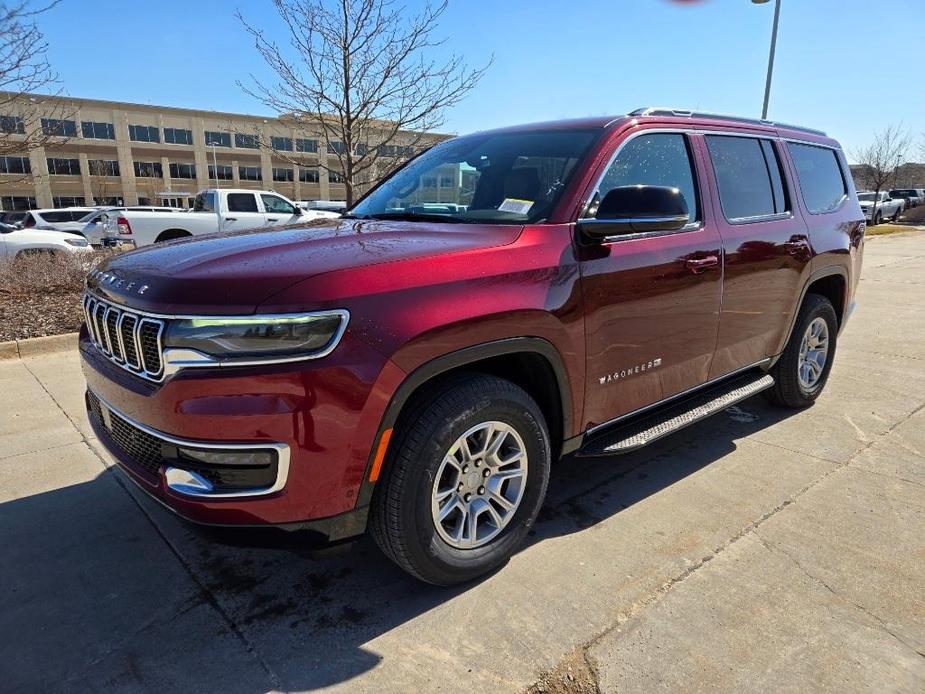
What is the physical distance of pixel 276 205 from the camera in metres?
15.8

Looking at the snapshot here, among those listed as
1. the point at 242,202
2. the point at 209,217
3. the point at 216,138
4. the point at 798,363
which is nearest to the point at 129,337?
the point at 798,363

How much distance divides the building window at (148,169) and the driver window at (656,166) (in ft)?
250

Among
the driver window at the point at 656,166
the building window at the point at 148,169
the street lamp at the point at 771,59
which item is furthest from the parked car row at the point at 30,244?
the building window at the point at 148,169

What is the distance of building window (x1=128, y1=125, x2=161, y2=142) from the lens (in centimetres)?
6608

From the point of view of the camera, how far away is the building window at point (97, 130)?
205ft

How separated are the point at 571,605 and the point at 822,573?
1.14m

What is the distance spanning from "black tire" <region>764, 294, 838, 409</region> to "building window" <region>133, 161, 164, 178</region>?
250ft

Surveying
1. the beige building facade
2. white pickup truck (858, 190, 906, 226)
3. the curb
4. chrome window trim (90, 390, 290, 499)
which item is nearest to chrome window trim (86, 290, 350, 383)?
chrome window trim (90, 390, 290, 499)

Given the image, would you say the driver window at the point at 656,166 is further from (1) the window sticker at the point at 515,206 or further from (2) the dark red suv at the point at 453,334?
(1) the window sticker at the point at 515,206

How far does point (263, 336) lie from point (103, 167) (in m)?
74.8

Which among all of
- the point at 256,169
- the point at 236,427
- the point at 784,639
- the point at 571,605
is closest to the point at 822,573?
the point at 784,639

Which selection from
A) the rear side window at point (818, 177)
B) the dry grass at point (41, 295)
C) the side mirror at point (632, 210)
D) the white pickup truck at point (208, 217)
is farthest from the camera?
the white pickup truck at point (208, 217)

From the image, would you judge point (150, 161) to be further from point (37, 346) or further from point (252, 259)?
point (252, 259)

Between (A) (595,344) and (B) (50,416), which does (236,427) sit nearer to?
(A) (595,344)
